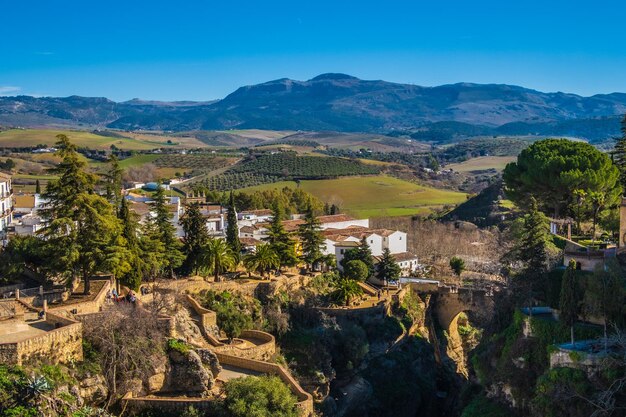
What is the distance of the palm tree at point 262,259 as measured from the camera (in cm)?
4138

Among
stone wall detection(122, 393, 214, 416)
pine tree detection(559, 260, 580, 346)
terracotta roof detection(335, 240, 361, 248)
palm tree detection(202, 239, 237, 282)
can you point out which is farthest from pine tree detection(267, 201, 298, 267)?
pine tree detection(559, 260, 580, 346)

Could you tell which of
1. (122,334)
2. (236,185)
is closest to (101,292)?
(122,334)

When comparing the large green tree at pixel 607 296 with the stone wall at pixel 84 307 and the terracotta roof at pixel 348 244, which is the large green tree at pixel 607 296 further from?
the terracotta roof at pixel 348 244

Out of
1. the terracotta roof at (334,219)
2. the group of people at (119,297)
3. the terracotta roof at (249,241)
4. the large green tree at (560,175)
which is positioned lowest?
the terracotta roof at (249,241)

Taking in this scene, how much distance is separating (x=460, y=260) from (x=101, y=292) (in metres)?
29.7

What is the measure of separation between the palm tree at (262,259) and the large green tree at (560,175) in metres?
17.4

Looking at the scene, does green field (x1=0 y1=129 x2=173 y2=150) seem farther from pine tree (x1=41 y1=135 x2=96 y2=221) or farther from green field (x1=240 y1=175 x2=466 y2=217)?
pine tree (x1=41 y1=135 x2=96 y2=221)

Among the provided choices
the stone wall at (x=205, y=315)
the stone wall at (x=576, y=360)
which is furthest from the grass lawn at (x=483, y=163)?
the stone wall at (x=576, y=360)

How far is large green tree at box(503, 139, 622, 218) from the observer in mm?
43531

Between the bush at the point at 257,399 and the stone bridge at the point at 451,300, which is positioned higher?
the bush at the point at 257,399

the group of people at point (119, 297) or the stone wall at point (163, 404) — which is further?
the group of people at point (119, 297)

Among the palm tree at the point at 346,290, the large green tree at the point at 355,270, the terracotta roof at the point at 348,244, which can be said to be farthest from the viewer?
the terracotta roof at the point at 348,244

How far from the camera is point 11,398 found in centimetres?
2094

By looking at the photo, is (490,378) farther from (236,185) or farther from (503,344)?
(236,185)
